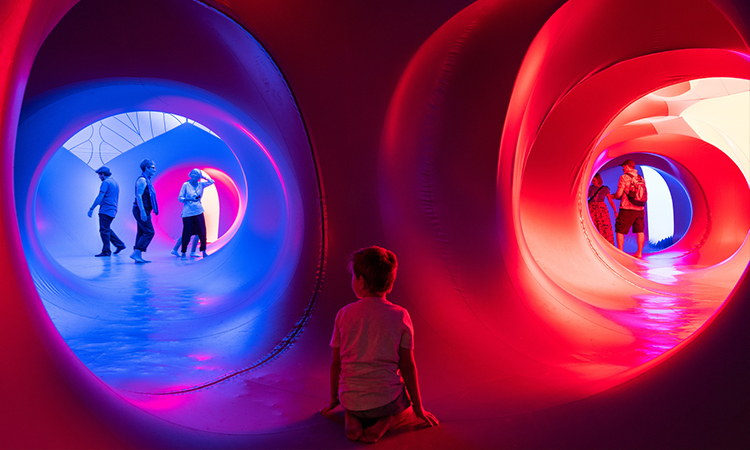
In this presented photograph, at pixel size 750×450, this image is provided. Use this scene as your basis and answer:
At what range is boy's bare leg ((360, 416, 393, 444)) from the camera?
1.89 m

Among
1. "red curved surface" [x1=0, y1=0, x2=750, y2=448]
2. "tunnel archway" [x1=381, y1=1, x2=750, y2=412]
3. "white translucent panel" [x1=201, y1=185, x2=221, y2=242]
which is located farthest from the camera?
"white translucent panel" [x1=201, y1=185, x2=221, y2=242]

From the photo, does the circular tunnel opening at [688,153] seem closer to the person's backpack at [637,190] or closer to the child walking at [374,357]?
the person's backpack at [637,190]

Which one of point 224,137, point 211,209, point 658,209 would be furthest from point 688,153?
point 211,209

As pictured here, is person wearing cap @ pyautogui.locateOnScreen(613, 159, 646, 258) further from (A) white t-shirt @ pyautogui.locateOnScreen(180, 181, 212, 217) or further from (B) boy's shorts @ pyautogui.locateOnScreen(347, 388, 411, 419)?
(A) white t-shirt @ pyautogui.locateOnScreen(180, 181, 212, 217)

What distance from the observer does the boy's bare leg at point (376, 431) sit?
189 cm

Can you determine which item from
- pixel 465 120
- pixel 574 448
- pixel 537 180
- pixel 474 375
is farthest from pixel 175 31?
pixel 537 180

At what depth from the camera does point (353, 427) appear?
6.32 ft

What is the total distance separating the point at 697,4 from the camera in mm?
3754

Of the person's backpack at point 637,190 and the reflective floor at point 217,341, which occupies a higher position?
the person's backpack at point 637,190

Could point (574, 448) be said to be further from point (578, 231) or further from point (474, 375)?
point (578, 231)

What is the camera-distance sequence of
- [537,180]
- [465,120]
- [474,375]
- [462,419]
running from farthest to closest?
[537,180] → [465,120] → [474,375] → [462,419]

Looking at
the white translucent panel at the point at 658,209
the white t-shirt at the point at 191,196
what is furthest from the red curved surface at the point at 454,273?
the white translucent panel at the point at 658,209

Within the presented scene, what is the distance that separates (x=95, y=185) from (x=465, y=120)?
1282 cm

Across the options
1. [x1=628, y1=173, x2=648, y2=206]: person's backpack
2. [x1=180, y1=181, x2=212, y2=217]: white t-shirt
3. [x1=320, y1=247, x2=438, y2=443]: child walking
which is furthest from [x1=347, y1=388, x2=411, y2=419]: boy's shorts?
[x1=628, y1=173, x2=648, y2=206]: person's backpack
